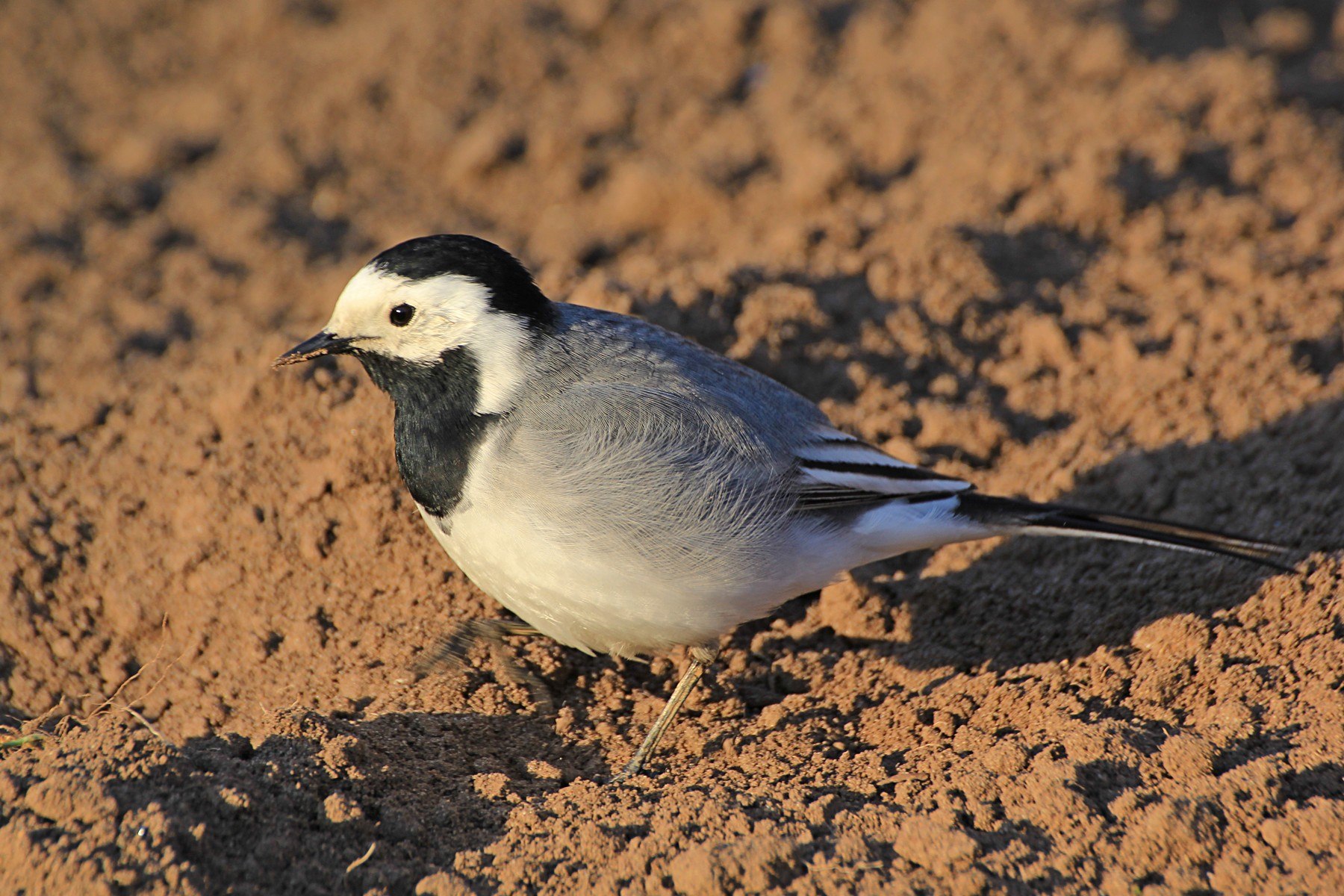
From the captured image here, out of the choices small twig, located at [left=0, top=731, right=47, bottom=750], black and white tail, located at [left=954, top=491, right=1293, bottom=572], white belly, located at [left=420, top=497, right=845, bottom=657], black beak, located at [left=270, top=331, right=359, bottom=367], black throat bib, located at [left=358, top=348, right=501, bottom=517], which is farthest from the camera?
black and white tail, located at [left=954, top=491, right=1293, bottom=572]

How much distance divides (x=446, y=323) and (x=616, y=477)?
2.96ft

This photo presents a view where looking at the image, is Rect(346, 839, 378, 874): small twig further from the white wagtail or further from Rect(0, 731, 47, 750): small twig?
Rect(0, 731, 47, 750): small twig

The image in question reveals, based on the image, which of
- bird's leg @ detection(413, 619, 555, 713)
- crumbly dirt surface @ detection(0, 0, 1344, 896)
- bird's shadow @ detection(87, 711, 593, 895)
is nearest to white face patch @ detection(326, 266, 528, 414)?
crumbly dirt surface @ detection(0, 0, 1344, 896)

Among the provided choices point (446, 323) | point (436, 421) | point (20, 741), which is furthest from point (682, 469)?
point (20, 741)

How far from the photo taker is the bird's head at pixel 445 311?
4410 millimetres

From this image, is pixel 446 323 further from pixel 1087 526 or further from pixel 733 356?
pixel 1087 526

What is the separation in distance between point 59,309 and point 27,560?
3049 mm

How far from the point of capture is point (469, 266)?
175 inches

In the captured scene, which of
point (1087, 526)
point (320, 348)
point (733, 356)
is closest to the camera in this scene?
point (320, 348)

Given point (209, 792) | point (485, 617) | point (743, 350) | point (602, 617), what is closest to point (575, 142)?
point (743, 350)

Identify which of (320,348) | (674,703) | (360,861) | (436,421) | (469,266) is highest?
(469,266)

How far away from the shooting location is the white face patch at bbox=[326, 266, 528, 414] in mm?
4414

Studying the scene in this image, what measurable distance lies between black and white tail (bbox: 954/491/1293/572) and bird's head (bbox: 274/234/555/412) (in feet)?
6.18

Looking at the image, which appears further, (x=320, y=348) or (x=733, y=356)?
(x=733, y=356)
